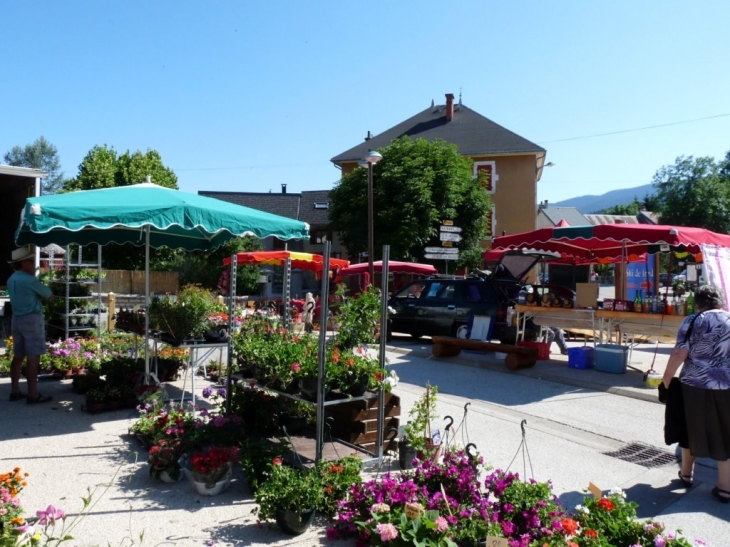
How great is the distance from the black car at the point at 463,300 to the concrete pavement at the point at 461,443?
3.81m

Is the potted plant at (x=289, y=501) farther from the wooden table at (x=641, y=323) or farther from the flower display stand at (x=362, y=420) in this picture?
the wooden table at (x=641, y=323)

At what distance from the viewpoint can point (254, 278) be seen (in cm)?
3147

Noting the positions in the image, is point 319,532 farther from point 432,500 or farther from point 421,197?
point 421,197

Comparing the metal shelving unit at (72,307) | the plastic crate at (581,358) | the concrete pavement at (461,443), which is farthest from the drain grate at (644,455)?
the metal shelving unit at (72,307)

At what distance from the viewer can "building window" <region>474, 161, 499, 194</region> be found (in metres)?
33.7

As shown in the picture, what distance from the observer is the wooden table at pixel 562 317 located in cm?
1141

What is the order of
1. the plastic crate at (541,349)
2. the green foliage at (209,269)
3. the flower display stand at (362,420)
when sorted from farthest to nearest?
the green foliage at (209,269) < the plastic crate at (541,349) < the flower display stand at (362,420)

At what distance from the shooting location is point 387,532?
3375 millimetres

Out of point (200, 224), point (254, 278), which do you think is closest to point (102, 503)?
point (200, 224)

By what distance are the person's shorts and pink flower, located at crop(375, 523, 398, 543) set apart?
17.7 feet

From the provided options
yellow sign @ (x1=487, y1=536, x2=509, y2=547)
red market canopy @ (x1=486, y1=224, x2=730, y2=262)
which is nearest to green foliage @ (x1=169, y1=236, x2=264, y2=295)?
red market canopy @ (x1=486, y1=224, x2=730, y2=262)

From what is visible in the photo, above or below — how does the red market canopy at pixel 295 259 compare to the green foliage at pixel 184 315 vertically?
above

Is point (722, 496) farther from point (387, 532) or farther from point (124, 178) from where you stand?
point (124, 178)

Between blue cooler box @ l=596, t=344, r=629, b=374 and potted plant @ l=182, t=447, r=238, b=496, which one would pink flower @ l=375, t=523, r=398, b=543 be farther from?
blue cooler box @ l=596, t=344, r=629, b=374
